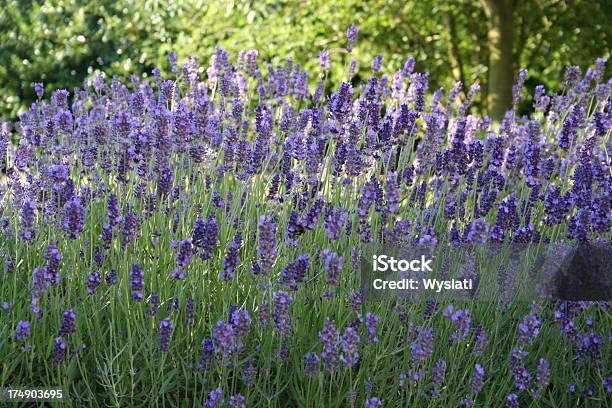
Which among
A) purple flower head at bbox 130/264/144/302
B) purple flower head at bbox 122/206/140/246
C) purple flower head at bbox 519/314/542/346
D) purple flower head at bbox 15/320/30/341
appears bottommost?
purple flower head at bbox 15/320/30/341

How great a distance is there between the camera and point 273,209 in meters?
3.46

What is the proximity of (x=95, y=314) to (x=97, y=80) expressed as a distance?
1.95 metres

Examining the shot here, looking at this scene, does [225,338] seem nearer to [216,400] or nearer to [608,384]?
[216,400]

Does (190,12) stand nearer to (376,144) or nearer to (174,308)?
(376,144)

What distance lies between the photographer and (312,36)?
8086 mm

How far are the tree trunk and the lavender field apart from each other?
4.07 m

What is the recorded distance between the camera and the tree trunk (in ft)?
25.9

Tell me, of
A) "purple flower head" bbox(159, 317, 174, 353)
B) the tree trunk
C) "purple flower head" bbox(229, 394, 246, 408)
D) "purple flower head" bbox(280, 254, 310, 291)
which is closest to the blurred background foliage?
the tree trunk

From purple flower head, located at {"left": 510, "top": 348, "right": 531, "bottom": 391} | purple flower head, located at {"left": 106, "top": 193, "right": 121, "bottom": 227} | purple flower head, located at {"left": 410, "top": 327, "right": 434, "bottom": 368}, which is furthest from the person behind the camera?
purple flower head, located at {"left": 106, "top": 193, "right": 121, "bottom": 227}

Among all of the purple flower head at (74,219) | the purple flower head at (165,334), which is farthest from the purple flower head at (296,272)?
the purple flower head at (74,219)

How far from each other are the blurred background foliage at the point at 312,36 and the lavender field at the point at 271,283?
4.30m

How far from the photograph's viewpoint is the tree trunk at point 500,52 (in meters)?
7.88

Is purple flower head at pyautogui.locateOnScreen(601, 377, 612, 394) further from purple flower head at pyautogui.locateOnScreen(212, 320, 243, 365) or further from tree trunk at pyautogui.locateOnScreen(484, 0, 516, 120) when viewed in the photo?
tree trunk at pyautogui.locateOnScreen(484, 0, 516, 120)

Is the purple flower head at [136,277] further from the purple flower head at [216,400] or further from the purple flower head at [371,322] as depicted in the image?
the purple flower head at [371,322]
